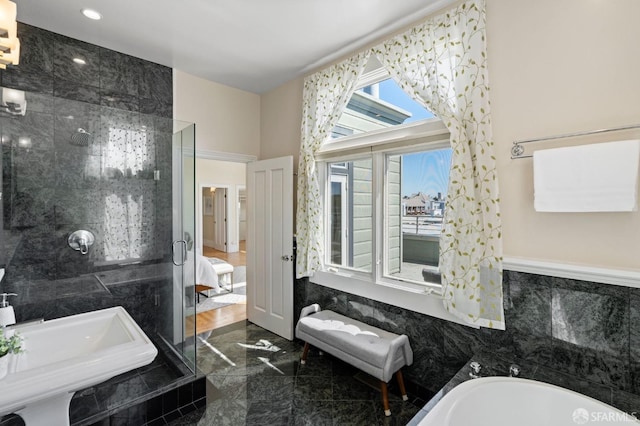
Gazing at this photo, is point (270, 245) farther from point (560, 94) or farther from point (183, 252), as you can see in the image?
point (560, 94)

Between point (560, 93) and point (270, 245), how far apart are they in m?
2.75

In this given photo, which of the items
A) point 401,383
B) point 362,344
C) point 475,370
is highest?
point 475,370

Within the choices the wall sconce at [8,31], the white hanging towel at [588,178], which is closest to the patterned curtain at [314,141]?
the white hanging towel at [588,178]

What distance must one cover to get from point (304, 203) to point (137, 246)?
1.57 meters

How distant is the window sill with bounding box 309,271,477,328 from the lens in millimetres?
2094

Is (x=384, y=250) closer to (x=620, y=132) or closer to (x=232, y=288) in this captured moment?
(x=620, y=132)

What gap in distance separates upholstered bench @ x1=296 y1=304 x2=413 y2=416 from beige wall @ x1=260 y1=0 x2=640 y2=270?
1.03 m

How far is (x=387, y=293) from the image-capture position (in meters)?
2.41

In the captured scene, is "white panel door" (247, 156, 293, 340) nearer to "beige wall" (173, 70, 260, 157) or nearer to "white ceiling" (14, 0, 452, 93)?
"beige wall" (173, 70, 260, 157)

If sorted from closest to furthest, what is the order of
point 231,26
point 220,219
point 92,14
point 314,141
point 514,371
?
point 514,371
point 92,14
point 231,26
point 314,141
point 220,219

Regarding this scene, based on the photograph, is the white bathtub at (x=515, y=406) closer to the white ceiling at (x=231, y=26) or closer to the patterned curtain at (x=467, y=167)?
the patterned curtain at (x=467, y=167)

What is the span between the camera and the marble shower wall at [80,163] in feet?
6.96

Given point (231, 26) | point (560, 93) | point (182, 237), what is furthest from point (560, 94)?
point (182, 237)

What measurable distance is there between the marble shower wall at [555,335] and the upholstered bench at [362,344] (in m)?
0.19
